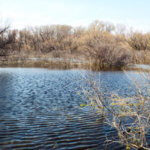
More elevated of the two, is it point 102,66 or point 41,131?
point 102,66

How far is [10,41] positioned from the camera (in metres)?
29.5

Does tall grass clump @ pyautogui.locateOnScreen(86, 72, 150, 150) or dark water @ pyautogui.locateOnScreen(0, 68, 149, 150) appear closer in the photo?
tall grass clump @ pyautogui.locateOnScreen(86, 72, 150, 150)

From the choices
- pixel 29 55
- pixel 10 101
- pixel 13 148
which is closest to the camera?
pixel 13 148

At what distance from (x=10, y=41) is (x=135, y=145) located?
27593 millimetres

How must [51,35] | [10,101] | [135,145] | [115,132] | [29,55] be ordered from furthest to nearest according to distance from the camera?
[51,35] → [29,55] → [10,101] → [115,132] → [135,145]

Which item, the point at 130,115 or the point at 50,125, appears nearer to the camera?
the point at 130,115

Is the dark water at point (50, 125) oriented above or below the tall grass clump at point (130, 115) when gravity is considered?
below

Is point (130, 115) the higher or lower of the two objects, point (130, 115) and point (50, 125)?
the higher

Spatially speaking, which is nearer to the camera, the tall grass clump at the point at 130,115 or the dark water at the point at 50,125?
the tall grass clump at the point at 130,115

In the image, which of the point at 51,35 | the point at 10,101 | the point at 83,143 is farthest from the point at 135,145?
the point at 51,35

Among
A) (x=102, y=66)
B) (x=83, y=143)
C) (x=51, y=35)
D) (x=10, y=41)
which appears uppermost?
(x=51, y=35)

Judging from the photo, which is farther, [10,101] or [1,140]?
[10,101]

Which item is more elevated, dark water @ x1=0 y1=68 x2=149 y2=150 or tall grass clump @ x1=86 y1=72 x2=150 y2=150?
tall grass clump @ x1=86 y1=72 x2=150 y2=150

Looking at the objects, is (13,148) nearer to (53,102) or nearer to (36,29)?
(53,102)
